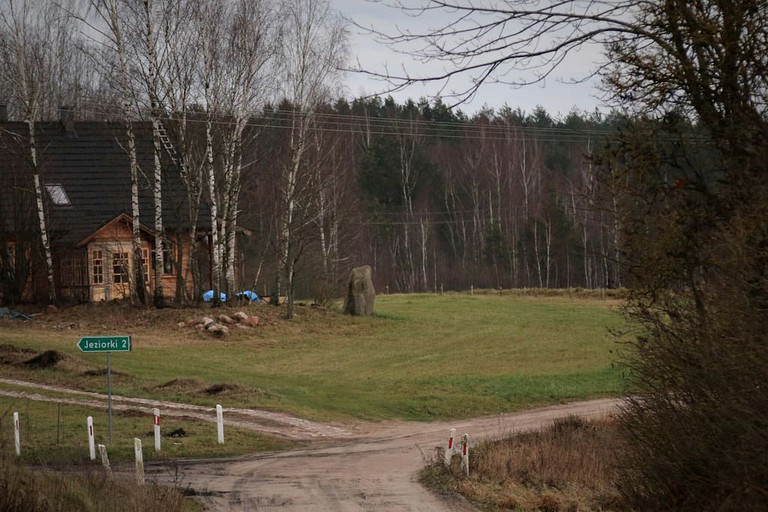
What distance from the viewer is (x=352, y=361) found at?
36312mm

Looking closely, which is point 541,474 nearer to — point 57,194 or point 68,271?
point 68,271

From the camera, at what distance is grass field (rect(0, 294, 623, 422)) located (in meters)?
28.1

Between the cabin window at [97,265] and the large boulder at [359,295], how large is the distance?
1086 centimetres

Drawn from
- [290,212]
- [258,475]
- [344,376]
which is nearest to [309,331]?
[290,212]

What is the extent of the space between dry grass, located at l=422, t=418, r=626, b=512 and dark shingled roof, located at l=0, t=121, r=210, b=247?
2637 centimetres

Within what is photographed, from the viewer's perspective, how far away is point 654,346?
953 centimetres

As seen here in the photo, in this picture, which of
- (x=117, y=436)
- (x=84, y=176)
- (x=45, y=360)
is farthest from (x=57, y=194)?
(x=117, y=436)

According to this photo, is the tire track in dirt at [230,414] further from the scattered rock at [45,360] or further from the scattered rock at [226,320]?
the scattered rock at [226,320]

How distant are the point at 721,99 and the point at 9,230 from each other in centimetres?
3986

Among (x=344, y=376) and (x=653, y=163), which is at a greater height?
(x=653, y=163)

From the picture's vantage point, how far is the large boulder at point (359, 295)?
154ft

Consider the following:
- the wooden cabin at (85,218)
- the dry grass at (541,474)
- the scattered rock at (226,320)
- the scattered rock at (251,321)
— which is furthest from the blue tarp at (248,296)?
the dry grass at (541,474)

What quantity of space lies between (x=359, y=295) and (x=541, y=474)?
31.2 meters

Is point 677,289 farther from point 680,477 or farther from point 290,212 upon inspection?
point 290,212
